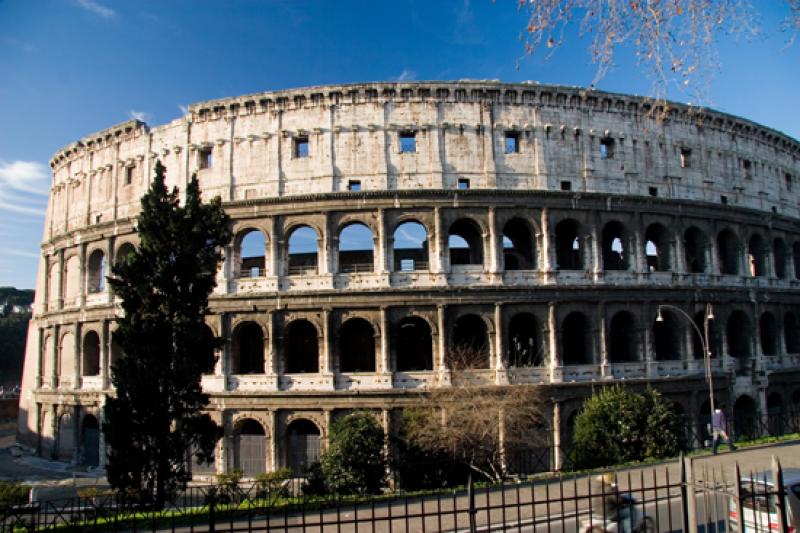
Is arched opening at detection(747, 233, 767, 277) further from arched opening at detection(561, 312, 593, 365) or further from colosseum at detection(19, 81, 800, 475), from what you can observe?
arched opening at detection(561, 312, 593, 365)

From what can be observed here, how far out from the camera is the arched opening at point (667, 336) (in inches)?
1045

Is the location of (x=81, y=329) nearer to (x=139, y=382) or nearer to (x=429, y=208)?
(x=139, y=382)

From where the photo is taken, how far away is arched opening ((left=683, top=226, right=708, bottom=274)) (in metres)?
27.9

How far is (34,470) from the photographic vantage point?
27.5 meters

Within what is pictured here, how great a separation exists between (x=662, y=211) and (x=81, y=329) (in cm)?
2696

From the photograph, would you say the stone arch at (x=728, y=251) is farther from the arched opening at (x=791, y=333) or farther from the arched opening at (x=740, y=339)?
the arched opening at (x=791, y=333)

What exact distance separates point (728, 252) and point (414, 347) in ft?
53.1

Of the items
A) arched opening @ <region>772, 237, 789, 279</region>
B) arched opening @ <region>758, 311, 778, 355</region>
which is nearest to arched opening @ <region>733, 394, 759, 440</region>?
arched opening @ <region>758, 311, 778, 355</region>

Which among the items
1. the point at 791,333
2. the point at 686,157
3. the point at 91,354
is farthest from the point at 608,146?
the point at 91,354

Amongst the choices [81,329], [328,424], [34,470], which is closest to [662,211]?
[328,424]

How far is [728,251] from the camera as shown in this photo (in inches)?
1160

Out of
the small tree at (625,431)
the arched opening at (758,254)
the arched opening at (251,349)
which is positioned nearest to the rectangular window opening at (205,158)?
the arched opening at (251,349)

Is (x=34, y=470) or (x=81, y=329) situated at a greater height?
(x=81, y=329)

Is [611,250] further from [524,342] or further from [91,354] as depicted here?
[91,354]
